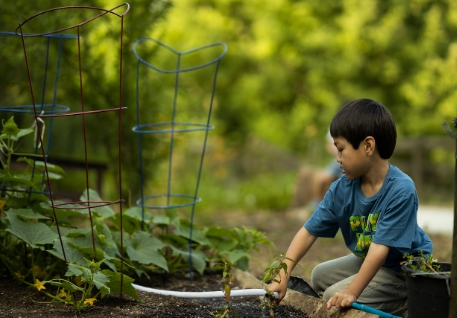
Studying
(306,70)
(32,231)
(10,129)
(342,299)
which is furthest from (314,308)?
(306,70)

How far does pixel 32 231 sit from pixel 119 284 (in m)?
0.47

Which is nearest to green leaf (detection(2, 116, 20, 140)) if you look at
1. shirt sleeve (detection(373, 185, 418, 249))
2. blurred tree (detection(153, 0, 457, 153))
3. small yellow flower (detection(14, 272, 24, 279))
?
small yellow flower (detection(14, 272, 24, 279))

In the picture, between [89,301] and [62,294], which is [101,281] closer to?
[89,301]

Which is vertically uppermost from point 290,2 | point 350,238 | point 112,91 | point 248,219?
point 290,2

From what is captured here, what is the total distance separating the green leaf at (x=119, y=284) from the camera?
8.27ft

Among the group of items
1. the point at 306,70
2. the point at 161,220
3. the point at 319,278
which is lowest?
the point at 319,278

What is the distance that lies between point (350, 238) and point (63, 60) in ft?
10.9

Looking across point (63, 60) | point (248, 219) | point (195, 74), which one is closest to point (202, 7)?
point (195, 74)

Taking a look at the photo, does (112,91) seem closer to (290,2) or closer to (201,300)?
(201,300)

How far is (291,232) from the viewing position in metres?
5.77

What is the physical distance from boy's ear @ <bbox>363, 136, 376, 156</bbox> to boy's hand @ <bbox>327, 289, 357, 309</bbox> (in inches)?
21.7

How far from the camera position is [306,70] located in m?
11.4

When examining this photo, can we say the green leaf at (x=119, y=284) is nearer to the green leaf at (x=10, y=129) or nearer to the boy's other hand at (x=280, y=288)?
the boy's other hand at (x=280, y=288)

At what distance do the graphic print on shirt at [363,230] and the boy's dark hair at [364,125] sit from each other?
295mm
